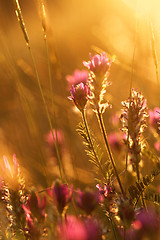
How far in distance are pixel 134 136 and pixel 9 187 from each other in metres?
0.24

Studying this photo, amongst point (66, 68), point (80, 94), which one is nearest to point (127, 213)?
point (80, 94)

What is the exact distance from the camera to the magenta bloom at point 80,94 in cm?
55

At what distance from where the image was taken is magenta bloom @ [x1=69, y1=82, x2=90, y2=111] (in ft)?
1.81

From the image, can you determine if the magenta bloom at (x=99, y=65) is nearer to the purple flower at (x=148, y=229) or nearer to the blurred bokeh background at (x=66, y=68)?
the blurred bokeh background at (x=66, y=68)

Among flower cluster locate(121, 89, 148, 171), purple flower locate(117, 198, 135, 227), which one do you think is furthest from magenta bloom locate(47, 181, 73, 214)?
flower cluster locate(121, 89, 148, 171)

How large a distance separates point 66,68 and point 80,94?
5.93ft

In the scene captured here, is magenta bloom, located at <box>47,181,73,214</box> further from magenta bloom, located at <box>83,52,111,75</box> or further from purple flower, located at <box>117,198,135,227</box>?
magenta bloom, located at <box>83,52,111,75</box>

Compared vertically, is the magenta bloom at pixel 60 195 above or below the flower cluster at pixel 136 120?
below

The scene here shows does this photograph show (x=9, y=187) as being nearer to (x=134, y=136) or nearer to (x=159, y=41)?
(x=134, y=136)

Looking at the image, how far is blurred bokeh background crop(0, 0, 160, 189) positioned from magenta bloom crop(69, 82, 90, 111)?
5cm

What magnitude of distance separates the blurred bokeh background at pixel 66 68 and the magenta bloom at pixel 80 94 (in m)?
0.05

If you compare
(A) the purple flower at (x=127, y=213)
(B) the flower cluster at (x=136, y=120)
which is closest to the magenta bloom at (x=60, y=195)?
(A) the purple flower at (x=127, y=213)

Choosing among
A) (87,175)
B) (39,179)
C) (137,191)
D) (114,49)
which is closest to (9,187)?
(137,191)

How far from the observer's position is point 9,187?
0.49m
